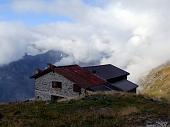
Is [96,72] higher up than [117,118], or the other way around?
[96,72]

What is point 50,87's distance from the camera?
254 ft

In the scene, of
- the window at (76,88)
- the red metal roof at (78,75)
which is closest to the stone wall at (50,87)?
the window at (76,88)

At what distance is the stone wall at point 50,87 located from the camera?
74.7m

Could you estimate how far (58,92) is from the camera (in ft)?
249

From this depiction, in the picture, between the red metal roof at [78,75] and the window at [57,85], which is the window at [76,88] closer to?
the red metal roof at [78,75]

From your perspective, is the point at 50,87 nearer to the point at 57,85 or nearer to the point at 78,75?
the point at 57,85

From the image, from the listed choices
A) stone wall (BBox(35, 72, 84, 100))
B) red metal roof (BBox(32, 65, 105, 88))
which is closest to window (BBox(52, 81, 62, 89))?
Answer: stone wall (BBox(35, 72, 84, 100))

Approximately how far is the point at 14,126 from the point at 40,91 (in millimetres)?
55024

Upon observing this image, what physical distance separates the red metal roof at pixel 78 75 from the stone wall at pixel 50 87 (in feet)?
2.66

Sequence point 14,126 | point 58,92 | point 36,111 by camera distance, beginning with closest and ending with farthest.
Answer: point 14,126, point 36,111, point 58,92

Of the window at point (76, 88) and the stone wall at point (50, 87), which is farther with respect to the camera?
the stone wall at point (50, 87)

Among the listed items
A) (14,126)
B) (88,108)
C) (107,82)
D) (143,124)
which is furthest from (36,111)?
(107,82)

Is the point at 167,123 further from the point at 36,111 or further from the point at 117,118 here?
the point at 36,111

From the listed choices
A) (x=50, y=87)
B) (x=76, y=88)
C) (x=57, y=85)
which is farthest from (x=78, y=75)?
(x=50, y=87)
